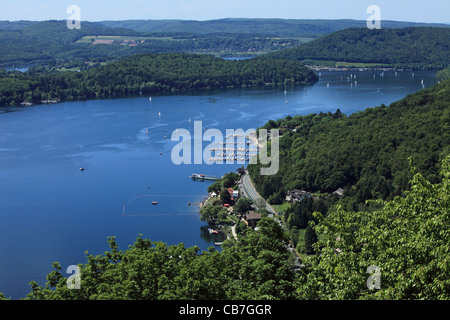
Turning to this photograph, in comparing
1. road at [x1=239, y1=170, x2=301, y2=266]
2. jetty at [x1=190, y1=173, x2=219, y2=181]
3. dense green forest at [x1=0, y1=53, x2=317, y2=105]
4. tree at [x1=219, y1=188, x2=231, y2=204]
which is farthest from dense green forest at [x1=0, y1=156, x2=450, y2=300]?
dense green forest at [x1=0, y1=53, x2=317, y2=105]

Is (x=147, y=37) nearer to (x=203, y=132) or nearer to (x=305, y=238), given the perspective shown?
(x=203, y=132)

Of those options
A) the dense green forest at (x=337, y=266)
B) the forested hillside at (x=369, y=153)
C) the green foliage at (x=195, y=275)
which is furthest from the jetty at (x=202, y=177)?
the dense green forest at (x=337, y=266)

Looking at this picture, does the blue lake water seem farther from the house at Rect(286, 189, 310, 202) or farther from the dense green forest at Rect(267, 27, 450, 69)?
the dense green forest at Rect(267, 27, 450, 69)

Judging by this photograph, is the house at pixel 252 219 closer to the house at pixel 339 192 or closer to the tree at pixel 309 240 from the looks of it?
the tree at pixel 309 240

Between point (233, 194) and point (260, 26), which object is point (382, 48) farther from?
point (260, 26)

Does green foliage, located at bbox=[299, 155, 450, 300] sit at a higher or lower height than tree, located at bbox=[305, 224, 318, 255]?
higher

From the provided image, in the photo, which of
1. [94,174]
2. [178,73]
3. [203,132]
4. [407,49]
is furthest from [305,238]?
[407,49]
